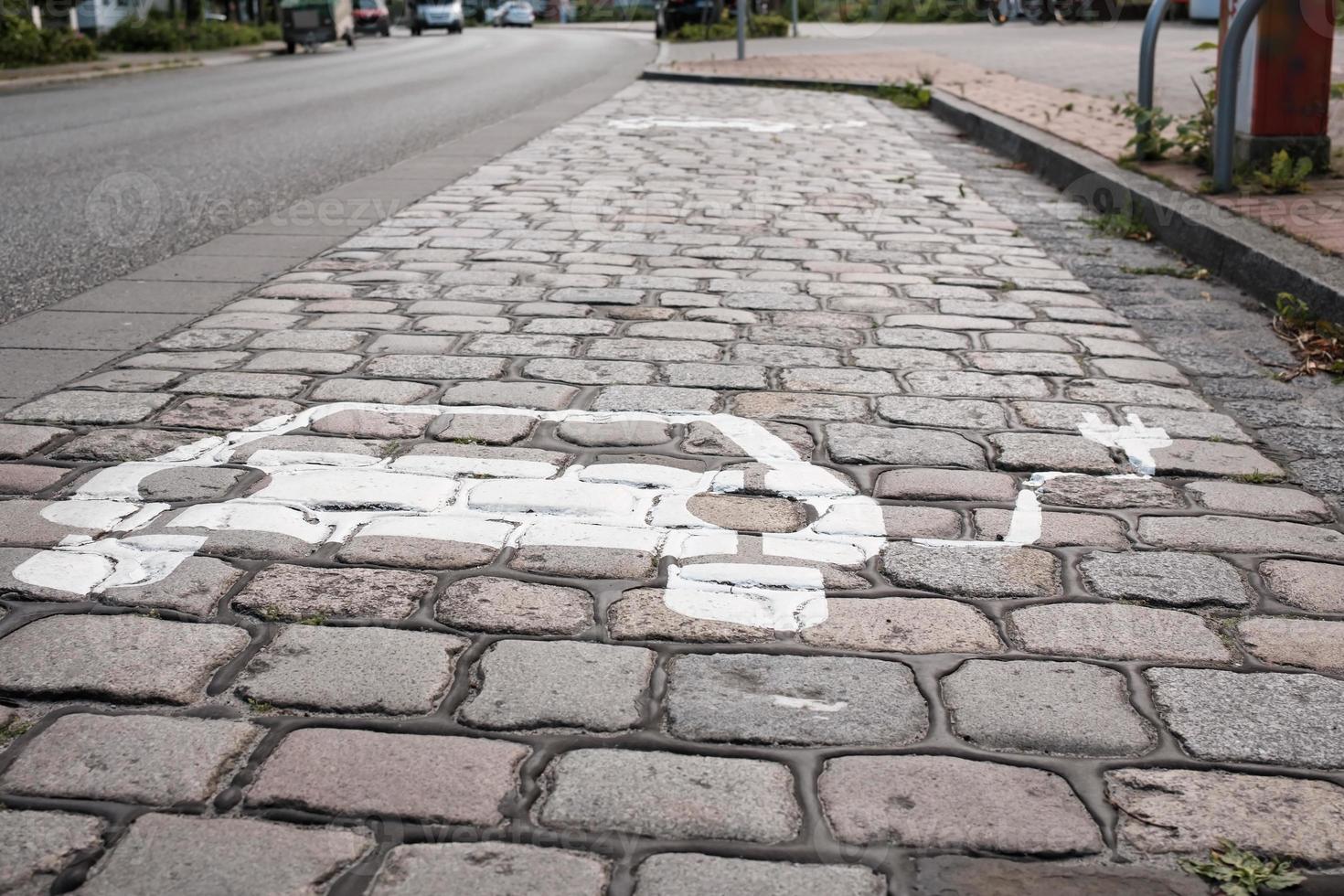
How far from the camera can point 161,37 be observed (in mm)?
31453

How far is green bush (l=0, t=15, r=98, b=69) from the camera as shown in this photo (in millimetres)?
23781

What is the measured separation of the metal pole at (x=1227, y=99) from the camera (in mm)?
5992

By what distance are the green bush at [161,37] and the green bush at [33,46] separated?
5.08 meters

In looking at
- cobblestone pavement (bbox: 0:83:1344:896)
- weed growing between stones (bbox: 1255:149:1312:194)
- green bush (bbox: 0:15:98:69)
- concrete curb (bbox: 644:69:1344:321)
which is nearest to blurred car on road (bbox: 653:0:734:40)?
green bush (bbox: 0:15:98:69)

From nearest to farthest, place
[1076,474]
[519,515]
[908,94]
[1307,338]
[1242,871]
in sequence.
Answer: [1242,871], [519,515], [1076,474], [1307,338], [908,94]

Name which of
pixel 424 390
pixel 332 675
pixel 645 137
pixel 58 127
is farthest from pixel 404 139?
pixel 332 675

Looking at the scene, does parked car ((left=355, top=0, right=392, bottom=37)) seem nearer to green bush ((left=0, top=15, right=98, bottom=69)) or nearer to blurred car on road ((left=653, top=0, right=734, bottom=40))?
blurred car on road ((left=653, top=0, right=734, bottom=40))

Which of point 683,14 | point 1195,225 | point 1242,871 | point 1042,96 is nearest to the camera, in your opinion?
point 1242,871

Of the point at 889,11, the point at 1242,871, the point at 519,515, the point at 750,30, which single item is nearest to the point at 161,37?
the point at 750,30

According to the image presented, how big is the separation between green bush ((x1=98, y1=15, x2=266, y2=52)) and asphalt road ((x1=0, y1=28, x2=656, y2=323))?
30.2 feet

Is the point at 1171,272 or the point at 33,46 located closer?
the point at 1171,272

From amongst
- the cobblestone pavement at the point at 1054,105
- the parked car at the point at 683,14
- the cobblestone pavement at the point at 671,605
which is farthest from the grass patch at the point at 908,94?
the parked car at the point at 683,14

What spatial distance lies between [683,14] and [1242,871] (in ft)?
109

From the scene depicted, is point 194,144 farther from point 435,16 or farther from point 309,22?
point 435,16
